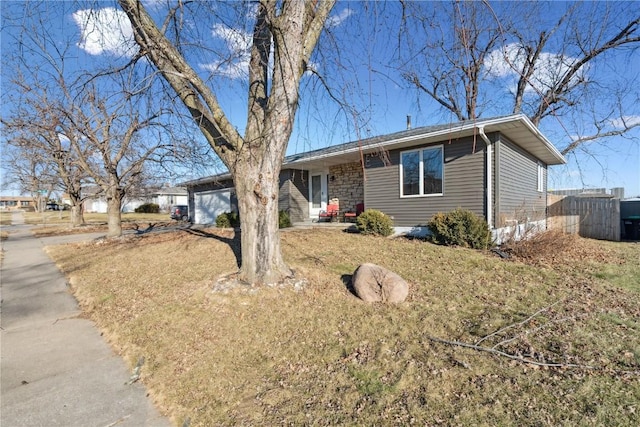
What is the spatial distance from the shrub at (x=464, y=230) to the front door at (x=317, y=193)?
23.4 feet

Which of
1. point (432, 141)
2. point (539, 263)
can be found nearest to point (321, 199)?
point (432, 141)

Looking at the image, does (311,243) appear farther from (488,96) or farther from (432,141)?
(488,96)

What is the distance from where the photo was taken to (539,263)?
6.43 meters

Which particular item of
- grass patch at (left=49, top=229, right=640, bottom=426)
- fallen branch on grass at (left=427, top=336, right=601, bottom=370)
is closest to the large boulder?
grass patch at (left=49, top=229, right=640, bottom=426)

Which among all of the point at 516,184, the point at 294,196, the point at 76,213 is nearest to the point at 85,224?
the point at 76,213

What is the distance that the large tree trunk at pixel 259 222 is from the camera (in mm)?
4562

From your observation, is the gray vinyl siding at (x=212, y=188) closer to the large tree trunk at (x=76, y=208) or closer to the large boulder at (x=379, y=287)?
the large tree trunk at (x=76, y=208)

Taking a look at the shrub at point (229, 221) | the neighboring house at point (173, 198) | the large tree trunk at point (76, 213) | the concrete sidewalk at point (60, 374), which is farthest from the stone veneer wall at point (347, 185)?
the neighboring house at point (173, 198)

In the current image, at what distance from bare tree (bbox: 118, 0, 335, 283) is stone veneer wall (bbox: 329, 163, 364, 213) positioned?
818 cm

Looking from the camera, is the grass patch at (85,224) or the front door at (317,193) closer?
the front door at (317,193)

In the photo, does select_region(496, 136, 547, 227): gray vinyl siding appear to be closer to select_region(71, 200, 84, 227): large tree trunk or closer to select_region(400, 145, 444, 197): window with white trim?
select_region(400, 145, 444, 197): window with white trim

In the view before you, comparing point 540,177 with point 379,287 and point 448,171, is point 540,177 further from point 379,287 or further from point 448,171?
point 379,287

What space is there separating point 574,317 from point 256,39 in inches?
227

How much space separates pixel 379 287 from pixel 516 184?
8171 millimetres
